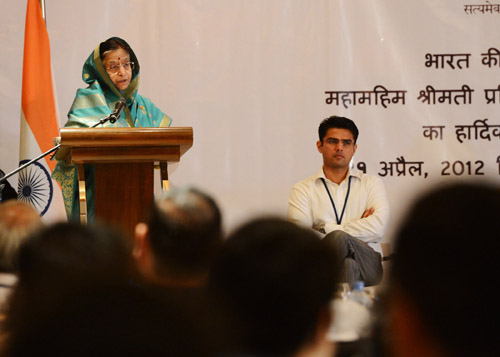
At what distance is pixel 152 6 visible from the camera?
5.41m

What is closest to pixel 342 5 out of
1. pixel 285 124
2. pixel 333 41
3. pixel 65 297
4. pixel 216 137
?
pixel 333 41

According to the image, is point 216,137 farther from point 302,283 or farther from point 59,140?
point 302,283

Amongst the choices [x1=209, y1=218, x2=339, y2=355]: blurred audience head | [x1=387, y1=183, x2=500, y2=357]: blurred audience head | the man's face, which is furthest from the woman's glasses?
[x1=387, y1=183, x2=500, y2=357]: blurred audience head

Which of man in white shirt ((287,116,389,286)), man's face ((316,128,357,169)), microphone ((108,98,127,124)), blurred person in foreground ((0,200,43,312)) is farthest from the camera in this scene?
man's face ((316,128,357,169))

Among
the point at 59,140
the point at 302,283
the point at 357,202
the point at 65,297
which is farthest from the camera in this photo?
the point at 357,202

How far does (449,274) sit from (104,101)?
10.8 feet

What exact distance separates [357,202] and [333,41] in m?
1.39

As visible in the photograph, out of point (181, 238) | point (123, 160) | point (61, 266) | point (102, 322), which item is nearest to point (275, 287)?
point (61, 266)

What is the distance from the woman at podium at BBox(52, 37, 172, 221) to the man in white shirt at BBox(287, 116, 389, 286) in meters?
1.21

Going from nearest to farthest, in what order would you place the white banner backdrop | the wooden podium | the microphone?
the wooden podium → the microphone → the white banner backdrop

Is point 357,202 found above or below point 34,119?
below

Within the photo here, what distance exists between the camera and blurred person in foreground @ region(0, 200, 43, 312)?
1.54 meters

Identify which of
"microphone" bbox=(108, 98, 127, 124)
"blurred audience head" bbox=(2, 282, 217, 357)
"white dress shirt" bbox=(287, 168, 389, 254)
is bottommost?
"white dress shirt" bbox=(287, 168, 389, 254)

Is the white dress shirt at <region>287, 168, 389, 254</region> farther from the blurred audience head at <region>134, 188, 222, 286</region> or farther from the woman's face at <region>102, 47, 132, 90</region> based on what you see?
the blurred audience head at <region>134, 188, 222, 286</region>
